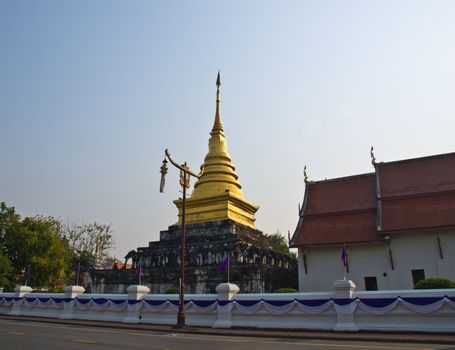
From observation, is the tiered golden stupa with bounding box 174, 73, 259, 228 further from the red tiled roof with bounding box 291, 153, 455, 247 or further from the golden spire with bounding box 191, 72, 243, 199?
the red tiled roof with bounding box 291, 153, 455, 247

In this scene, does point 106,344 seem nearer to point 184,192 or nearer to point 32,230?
point 184,192

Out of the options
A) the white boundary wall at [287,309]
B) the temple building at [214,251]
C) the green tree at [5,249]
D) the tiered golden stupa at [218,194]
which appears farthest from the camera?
the tiered golden stupa at [218,194]

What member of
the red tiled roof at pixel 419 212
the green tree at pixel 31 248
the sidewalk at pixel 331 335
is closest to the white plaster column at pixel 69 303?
the sidewalk at pixel 331 335

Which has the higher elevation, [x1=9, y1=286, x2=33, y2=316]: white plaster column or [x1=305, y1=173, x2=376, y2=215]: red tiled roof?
[x1=305, y1=173, x2=376, y2=215]: red tiled roof

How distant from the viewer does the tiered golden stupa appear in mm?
31938

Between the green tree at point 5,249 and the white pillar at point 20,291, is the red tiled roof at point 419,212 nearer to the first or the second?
the white pillar at point 20,291

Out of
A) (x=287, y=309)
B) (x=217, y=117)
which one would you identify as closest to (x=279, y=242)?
(x=217, y=117)

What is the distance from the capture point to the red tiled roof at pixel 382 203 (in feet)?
69.3

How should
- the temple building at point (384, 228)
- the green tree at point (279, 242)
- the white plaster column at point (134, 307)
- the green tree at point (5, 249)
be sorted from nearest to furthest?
the white plaster column at point (134, 307)
the temple building at point (384, 228)
the green tree at point (5, 249)
the green tree at point (279, 242)

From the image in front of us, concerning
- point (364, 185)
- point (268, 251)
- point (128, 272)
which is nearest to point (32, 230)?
point (128, 272)

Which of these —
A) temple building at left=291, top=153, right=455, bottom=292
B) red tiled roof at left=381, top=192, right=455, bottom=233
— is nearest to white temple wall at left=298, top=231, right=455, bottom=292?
temple building at left=291, top=153, right=455, bottom=292

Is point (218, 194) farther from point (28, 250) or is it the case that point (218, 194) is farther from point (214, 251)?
point (28, 250)

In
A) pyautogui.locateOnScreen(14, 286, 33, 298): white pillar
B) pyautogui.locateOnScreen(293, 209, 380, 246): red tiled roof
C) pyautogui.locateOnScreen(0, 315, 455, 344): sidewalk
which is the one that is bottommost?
pyautogui.locateOnScreen(0, 315, 455, 344): sidewalk

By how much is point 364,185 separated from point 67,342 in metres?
20.1
